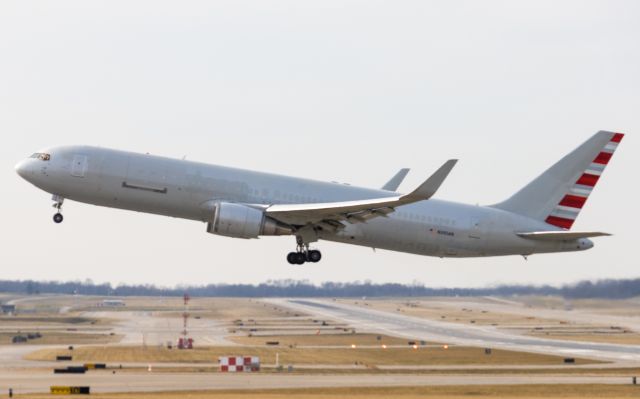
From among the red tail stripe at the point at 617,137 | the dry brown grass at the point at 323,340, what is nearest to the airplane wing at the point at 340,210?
the red tail stripe at the point at 617,137

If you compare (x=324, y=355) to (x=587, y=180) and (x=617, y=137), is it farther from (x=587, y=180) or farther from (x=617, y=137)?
(x=617, y=137)

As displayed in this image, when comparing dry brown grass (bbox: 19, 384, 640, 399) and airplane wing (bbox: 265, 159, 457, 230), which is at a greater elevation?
airplane wing (bbox: 265, 159, 457, 230)

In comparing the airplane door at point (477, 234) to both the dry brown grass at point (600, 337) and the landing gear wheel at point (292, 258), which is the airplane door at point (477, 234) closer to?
the landing gear wheel at point (292, 258)

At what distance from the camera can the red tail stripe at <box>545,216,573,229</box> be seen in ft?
208

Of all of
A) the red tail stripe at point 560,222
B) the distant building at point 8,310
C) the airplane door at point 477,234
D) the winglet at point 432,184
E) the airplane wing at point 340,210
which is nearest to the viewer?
the winglet at point 432,184

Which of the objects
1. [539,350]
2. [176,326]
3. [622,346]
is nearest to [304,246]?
[539,350]

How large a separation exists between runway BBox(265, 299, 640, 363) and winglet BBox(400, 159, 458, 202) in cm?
4823

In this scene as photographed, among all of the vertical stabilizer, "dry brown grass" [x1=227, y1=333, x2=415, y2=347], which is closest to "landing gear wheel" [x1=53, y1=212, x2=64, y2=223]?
the vertical stabilizer

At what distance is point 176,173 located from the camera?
57.0m

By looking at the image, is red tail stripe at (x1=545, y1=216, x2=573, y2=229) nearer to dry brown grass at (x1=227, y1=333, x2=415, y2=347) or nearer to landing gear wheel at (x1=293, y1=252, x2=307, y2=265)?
landing gear wheel at (x1=293, y1=252, x2=307, y2=265)

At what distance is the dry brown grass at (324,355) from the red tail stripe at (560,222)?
31764 millimetres

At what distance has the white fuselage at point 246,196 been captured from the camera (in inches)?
2238

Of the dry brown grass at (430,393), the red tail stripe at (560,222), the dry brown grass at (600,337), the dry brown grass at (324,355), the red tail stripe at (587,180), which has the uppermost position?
the red tail stripe at (587,180)

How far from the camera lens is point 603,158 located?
64438 millimetres
